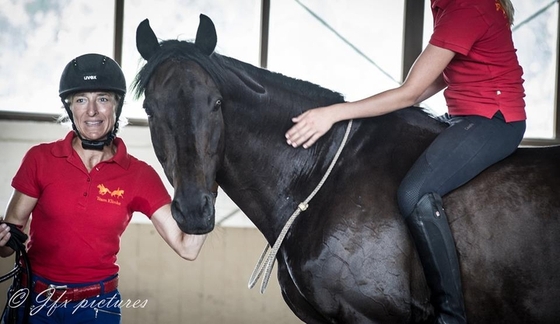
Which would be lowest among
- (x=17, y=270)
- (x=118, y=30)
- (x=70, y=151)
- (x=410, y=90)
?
(x=17, y=270)

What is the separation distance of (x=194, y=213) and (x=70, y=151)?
28.9 inches

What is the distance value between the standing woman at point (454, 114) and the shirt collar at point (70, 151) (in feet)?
2.43

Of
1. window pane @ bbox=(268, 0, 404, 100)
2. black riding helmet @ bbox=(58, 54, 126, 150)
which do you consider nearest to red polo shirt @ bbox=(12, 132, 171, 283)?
black riding helmet @ bbox=(58, 54, 126, 150)

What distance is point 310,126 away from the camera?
211 cm

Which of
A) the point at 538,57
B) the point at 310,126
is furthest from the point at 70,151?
the point at 538,57

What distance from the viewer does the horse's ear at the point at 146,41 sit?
2113mm

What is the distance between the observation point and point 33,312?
218 centimetres

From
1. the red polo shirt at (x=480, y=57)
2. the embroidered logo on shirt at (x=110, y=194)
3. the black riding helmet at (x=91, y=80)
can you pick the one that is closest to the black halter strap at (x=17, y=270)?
the embroidered logo on shirt at (x=110, y=194)

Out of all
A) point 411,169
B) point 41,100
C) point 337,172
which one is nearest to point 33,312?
point 337,172

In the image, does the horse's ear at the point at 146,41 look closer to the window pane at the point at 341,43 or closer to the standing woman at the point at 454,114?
the standing woman at the point at 454,114

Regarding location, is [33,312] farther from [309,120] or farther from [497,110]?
[497,110]

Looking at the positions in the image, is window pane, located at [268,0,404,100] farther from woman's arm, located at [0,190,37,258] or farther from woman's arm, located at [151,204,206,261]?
woman's arm, located at [0,190,37,258]

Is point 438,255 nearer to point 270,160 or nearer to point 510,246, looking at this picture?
point 510,246

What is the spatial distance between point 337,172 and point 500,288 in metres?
0.64
